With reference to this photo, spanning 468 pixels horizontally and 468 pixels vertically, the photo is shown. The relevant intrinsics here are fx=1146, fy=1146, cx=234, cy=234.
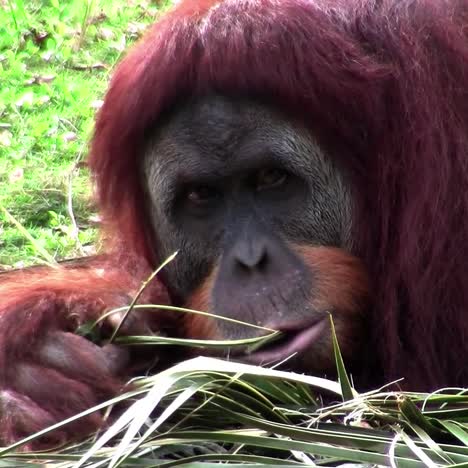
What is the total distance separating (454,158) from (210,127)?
1.79ft

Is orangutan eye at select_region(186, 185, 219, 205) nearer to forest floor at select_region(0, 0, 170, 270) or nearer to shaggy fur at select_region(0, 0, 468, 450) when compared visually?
shaggy fur at select_region(0, 0, 468, 450)

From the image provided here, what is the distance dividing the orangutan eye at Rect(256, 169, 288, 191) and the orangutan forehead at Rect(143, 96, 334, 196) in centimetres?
2

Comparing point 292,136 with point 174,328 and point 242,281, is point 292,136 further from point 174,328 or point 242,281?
point 174,328

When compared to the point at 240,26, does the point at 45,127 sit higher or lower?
lower

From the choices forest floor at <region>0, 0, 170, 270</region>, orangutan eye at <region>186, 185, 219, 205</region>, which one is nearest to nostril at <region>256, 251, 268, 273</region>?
orangutan eye at <region>186, 185, 219, 205</region>

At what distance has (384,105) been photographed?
2508 millimetres

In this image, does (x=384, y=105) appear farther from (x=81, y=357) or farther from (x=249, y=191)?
(x=81, y=357)

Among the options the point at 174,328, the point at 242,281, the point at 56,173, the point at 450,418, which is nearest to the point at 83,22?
the point at 56,173

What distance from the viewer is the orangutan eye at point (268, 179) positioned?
8.52ft

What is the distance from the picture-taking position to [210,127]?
101 inches

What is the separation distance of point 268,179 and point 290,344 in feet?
1.29

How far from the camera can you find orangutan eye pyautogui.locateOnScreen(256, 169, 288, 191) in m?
2.60

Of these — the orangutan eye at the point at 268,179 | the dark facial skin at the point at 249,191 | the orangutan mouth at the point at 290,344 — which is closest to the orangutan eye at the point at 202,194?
the dark facial skin at the point at 249,191

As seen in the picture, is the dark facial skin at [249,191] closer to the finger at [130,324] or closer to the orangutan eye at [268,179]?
the orangutan eye at [268,179]
